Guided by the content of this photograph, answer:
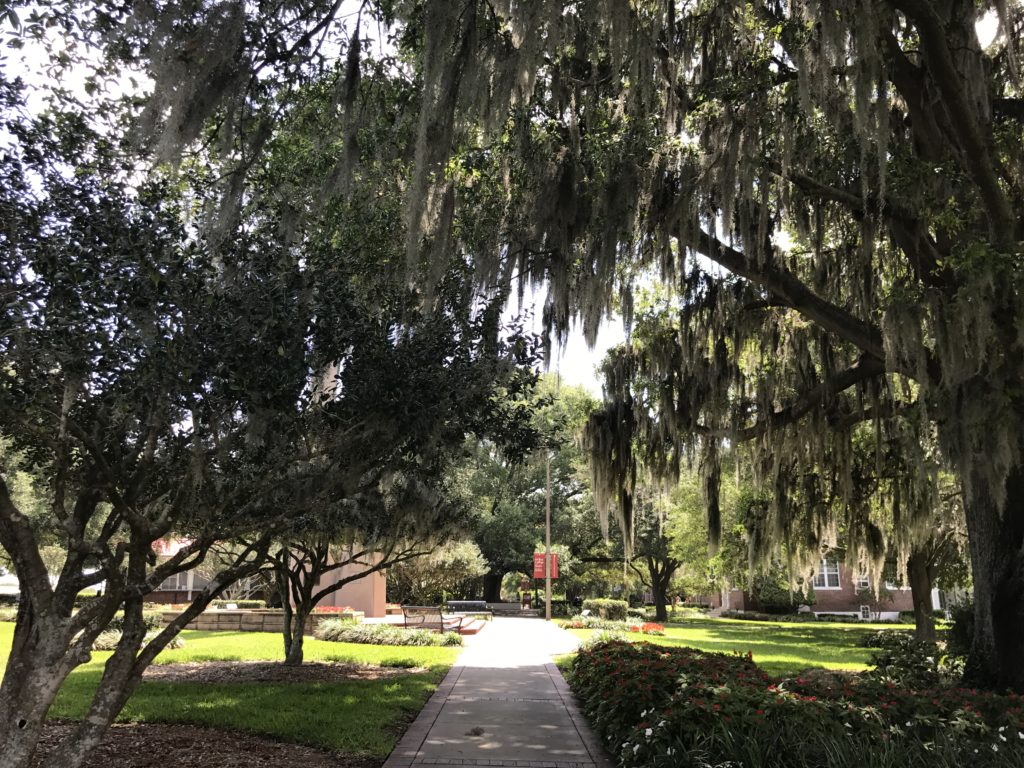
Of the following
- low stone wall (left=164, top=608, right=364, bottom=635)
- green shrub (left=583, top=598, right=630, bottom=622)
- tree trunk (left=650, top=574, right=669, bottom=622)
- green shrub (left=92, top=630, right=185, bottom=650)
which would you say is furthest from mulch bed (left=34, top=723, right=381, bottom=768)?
tree trunk (left=650, top=574, right=669, bottom=622)

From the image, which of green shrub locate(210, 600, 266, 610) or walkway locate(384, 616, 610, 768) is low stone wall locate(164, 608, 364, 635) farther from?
walkway locate(384, 616, 610, 768)

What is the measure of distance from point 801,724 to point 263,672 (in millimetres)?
9166

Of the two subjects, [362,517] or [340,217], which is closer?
[340,217]

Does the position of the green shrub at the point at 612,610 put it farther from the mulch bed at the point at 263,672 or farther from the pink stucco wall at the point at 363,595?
the mulch bed at the point at 263,672

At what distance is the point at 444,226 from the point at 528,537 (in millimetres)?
31767

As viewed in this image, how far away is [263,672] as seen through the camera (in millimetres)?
11781

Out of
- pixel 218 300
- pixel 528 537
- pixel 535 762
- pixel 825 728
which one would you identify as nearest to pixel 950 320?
pixel 825 728

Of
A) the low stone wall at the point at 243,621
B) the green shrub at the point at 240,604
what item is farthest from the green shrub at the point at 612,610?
the green shrub at the point at 240,604

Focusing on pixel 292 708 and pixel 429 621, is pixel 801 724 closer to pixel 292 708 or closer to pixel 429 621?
pixel 292 708

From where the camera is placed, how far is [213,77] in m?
5.26

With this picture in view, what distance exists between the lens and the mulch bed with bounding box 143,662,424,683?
11109 millimetres

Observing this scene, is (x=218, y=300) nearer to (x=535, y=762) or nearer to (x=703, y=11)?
(x=535, y=762)

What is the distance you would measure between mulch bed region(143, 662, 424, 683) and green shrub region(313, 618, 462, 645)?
3.95 meters

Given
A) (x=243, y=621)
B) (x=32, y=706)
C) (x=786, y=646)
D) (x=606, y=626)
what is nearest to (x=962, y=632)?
(x=786, y=646)
